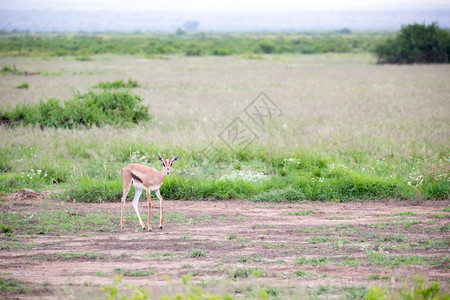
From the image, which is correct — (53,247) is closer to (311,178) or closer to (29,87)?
(311,178)

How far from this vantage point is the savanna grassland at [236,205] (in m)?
6.05

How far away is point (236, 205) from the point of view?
385 inches

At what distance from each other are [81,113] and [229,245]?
11.3 metres

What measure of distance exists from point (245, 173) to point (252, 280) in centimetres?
539

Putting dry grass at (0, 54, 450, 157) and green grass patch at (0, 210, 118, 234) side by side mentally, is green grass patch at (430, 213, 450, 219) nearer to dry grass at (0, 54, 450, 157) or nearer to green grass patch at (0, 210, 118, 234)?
dry grass at (0, 54, 450, 157)

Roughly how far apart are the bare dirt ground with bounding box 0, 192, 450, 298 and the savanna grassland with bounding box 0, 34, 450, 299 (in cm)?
3

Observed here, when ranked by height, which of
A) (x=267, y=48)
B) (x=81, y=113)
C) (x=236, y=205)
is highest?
(x=267, y=48)

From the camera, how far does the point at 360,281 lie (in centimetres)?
584

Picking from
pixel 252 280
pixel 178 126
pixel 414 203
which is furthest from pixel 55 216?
pixel 178 126

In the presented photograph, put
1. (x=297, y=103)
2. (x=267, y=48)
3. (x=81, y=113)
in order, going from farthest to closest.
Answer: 1. (x=267, y=48)
2. (x=297, y=103)
3. (x=81, y=113)

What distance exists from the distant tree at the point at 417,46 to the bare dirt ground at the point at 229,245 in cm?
4217

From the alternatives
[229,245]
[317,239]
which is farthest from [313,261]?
[229,245]

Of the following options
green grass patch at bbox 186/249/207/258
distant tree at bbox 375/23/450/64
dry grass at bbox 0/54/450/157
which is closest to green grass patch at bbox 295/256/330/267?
green grass patch at bbox 186/249/207/258

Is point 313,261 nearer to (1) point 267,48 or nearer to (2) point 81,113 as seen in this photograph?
(2) point 81,113
